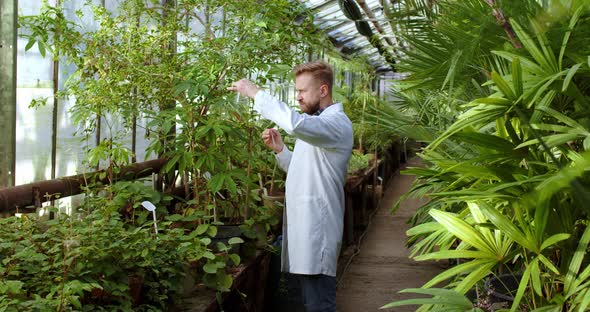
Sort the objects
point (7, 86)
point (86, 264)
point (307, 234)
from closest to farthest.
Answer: point (86, 264) < point (7, 86) < point (307, 234)

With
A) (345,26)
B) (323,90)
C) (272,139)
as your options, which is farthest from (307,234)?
(345,26)

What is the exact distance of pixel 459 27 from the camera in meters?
2.47

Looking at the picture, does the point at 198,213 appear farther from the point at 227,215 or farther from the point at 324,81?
the point at 324,81

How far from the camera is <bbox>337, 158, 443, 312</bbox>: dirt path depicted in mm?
5043

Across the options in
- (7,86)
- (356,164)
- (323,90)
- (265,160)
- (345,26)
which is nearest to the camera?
(7,86)

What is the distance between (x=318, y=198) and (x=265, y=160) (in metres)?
0.97

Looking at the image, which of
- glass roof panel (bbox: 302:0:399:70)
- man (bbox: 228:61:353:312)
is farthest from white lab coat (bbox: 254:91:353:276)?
glass roof panel (bbox: 302:0:399:70)

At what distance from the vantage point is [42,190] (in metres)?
3.19

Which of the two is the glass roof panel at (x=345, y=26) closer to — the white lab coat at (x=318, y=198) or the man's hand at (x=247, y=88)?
the white lab coat at (x=318, y=198)

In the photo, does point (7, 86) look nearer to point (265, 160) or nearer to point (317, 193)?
point (317, 193)

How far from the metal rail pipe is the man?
0.82 meters

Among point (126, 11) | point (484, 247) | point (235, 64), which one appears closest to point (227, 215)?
point (235, 64)

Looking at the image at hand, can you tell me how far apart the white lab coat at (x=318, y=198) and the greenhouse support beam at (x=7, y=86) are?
1.18 meters

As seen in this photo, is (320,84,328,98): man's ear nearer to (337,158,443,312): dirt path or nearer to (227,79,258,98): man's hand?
(227,79,258,98): man's hand
